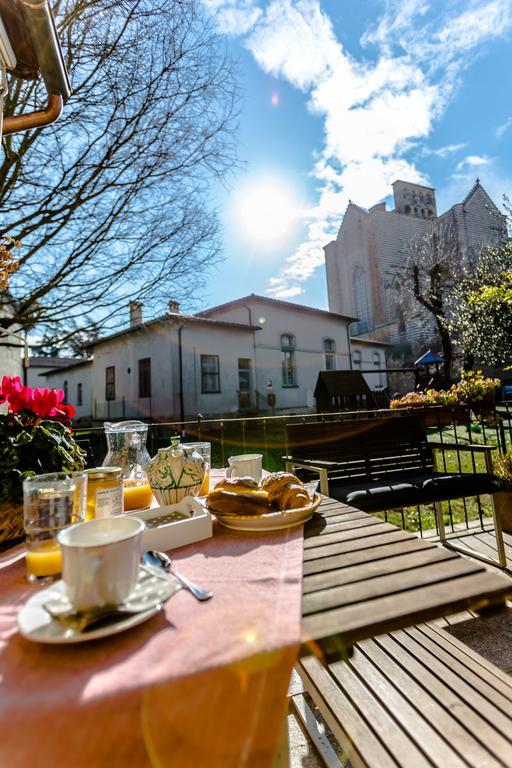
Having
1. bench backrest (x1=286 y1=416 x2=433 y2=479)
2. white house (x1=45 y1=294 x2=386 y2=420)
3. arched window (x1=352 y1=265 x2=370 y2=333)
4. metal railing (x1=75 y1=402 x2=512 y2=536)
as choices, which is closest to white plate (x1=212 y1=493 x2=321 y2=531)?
metal railing (x1=75 y1=402 x2=512 y2=536)

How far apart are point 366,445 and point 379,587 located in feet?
10.0

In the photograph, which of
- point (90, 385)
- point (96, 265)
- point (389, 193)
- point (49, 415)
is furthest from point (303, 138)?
point (389, 193)

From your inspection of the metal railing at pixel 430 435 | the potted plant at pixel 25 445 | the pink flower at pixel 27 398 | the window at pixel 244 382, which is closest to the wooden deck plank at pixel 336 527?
the potted plant at pixel 25 445

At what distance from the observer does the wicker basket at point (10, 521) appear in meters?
1.02

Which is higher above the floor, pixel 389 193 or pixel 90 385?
pixel 389 193

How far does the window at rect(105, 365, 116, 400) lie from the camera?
19.9m

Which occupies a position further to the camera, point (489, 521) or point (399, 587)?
point (489, 521)

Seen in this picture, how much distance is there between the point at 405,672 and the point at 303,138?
7.93m

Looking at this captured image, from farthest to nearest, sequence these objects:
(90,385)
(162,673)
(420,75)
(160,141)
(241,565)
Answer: (90,385) → (420,75) → (160,141) → (241,565) → (162,673)

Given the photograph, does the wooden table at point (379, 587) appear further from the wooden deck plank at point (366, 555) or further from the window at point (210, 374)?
the window at point (210, 374)

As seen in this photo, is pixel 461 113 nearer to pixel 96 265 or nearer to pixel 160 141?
pixel 160 141

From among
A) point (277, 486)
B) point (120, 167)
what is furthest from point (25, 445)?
point (120, 167)

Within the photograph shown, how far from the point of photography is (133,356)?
18.2 metres

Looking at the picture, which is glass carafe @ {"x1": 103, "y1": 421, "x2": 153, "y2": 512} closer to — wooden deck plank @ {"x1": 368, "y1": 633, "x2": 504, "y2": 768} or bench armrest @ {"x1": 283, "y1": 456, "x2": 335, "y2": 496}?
wooden deck plank @ {"x1": 368, "y1": 633, "x2": 504, "y2": 768}
